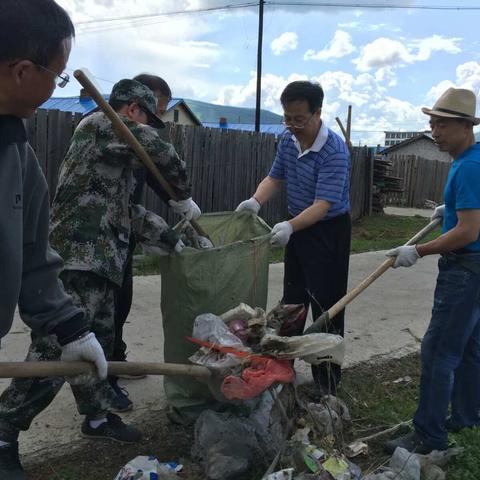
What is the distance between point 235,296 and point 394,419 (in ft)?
4.19

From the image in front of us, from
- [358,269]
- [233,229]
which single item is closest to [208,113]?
[358,269]

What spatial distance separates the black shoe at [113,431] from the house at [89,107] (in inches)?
511

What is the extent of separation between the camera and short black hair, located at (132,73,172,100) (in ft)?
11.3

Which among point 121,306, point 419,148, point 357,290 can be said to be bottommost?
point 419,148

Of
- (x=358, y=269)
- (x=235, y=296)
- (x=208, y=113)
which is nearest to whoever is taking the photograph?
(x=235, y=296)

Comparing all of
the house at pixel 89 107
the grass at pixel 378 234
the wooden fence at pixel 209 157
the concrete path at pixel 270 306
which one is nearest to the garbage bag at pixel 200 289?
the concrete path at pixel 270 306

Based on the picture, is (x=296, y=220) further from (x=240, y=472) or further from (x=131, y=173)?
(x=240, y=472)

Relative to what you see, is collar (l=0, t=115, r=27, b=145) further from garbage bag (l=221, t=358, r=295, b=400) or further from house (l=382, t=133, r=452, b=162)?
house (l=382, t=133, r=452, b=162)

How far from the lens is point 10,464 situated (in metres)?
2.54

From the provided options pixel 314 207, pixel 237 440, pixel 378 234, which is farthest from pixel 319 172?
pixel 378 234

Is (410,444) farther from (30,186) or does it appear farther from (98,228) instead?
(30,186)

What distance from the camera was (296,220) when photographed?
126 inches

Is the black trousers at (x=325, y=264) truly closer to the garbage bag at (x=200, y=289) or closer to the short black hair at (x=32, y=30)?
the garbage bag at (x=200, y=289)

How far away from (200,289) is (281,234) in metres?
0.58
